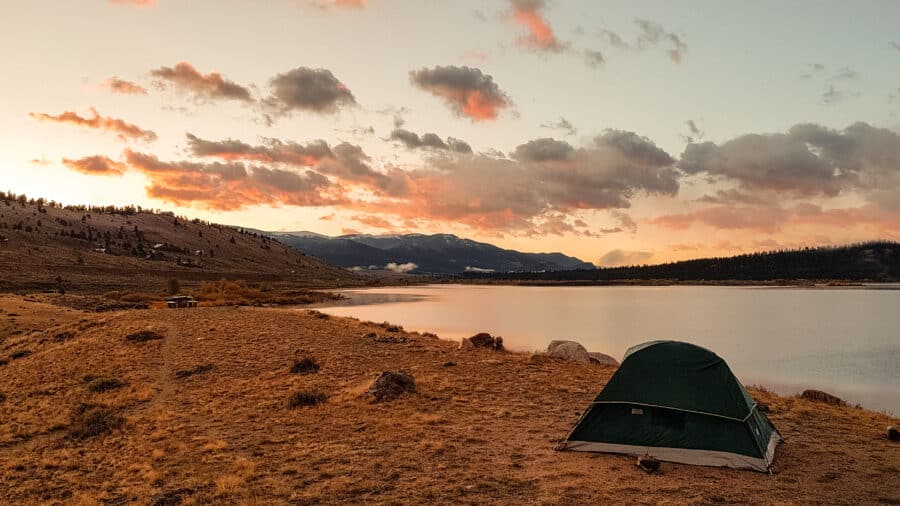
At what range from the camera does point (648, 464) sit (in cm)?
1382

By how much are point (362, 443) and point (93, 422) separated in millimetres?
10634

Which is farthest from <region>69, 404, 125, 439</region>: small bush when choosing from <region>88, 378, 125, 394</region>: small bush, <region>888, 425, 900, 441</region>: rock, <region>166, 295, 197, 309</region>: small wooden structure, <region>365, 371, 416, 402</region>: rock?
<region>166, 295, 197, 309</region>: small wooden structure

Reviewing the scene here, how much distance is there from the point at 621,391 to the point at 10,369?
36.7 metres

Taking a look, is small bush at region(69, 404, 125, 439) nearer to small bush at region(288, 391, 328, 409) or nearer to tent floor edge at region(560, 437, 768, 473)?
small bush at region(288, 391, 328, 409)

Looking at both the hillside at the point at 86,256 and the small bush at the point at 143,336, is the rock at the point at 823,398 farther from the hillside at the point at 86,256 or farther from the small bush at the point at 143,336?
the hillside at the point at 86,256

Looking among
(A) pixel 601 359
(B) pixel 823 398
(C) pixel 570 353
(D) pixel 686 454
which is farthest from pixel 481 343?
(D) pixel 686 454

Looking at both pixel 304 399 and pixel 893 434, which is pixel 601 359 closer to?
pixel 893 434

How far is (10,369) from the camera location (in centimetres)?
3278

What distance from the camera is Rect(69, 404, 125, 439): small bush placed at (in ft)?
60.1

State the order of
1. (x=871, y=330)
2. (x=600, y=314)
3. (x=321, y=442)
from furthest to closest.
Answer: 1. (x=600, y=314)
2. (x=871, y=330)
3. (x=321, y=442)

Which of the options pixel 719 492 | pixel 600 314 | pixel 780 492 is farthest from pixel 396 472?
pixel 600 314

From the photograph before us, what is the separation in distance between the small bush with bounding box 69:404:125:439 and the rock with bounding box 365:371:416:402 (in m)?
9.15

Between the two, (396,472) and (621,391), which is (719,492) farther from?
(396,472)

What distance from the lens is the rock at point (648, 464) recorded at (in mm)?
13722
